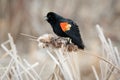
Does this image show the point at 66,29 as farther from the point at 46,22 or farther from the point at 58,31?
the point at 46,22

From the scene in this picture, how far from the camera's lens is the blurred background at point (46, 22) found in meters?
4.33

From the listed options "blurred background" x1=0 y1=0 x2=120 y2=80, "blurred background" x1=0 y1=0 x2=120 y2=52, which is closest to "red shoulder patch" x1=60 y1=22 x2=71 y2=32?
"blurred background" x1=0 y1=0 x2=120 y2=80

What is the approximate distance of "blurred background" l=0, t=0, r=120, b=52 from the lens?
4.36 m

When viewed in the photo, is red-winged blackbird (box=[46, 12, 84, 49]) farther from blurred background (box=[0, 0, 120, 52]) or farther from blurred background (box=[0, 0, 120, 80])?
blurred background (box=[0, 0, 120, 52])

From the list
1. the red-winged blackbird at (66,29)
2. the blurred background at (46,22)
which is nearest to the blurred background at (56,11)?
the blurred background at (46,22)

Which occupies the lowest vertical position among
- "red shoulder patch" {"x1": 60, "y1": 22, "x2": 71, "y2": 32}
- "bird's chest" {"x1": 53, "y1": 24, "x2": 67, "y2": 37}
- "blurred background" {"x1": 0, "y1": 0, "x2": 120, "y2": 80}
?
"blurred background" {"x1": 0, "y1": 0, "x2": 120, "y2": 80}

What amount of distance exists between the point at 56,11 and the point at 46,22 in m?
0.13

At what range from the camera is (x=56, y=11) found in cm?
453

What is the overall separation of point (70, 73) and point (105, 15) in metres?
3.06

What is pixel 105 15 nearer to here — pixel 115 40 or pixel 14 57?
pixel 115 40

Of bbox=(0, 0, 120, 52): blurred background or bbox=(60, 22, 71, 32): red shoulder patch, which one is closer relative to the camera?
bbox=(60, 22, 71, 32): red shoulder patch

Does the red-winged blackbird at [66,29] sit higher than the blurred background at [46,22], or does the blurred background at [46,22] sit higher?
the red-winged blackbird at [66,29]

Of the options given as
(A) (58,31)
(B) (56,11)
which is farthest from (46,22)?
(A) (58,31)

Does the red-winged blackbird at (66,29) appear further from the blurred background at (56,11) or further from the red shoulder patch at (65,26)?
the blurred background at (56,11)
